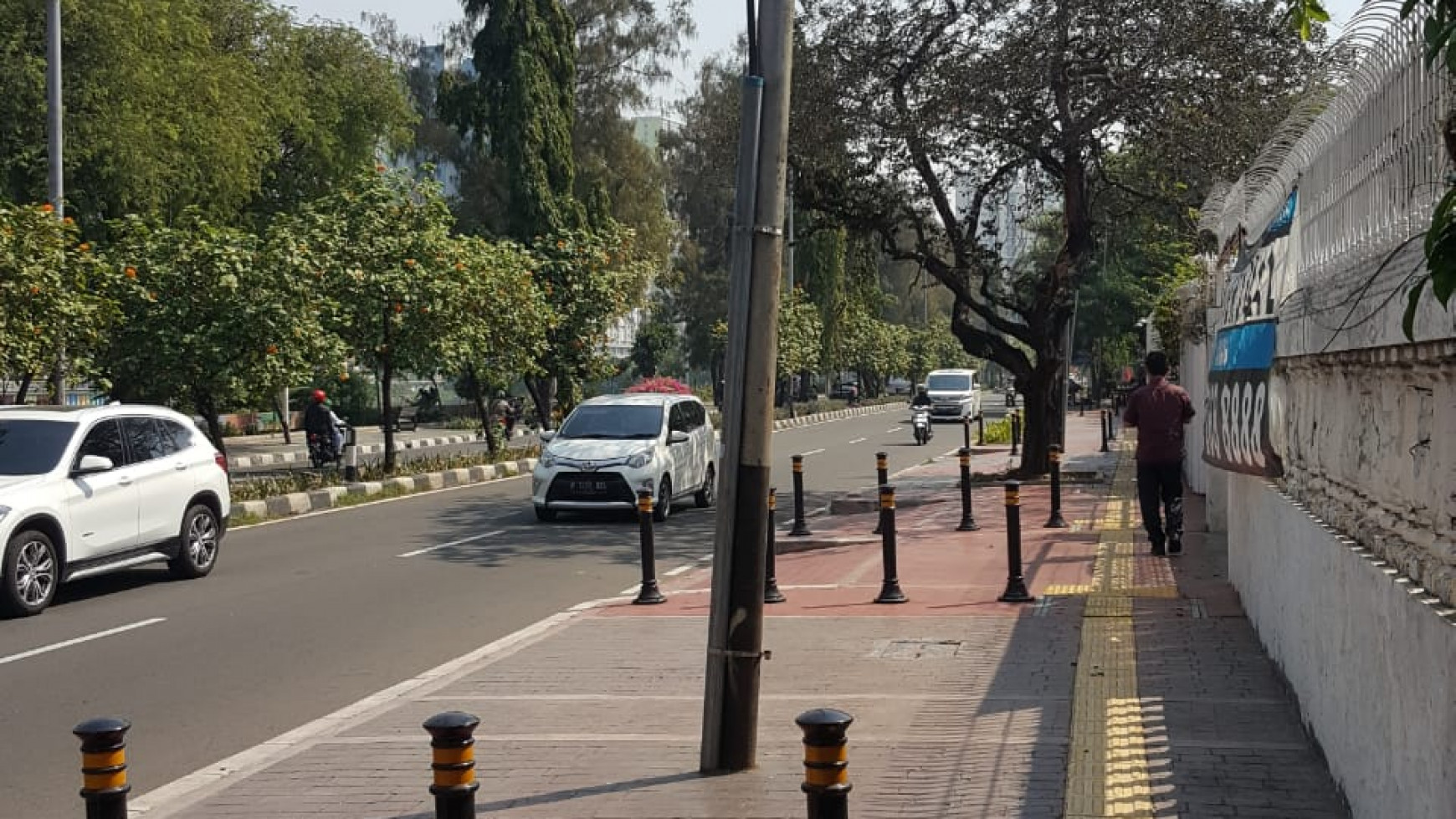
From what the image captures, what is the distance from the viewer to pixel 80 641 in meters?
12.1

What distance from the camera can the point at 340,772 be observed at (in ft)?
25.3

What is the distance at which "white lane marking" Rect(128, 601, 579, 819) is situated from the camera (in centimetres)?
736

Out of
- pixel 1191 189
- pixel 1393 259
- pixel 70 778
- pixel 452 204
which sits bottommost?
pixel 70 778

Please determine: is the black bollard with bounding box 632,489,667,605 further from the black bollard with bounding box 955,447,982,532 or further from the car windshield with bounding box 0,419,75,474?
the black bollard with bounding box 955,447,982,532

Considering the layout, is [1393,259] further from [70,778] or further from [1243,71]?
[1243,71]

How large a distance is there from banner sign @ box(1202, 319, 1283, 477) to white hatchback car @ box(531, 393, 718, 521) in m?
11.0

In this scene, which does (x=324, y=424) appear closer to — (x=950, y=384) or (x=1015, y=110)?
(x=1015, y=110)

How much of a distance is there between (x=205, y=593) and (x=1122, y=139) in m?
15.5

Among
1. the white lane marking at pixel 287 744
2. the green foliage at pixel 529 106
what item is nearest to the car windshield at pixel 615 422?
the white lane marking at pixel 287 744

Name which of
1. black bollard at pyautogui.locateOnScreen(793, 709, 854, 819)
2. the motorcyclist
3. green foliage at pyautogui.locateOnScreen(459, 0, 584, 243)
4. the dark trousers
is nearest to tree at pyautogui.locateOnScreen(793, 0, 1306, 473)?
the dark trousers

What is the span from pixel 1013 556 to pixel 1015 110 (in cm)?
1222

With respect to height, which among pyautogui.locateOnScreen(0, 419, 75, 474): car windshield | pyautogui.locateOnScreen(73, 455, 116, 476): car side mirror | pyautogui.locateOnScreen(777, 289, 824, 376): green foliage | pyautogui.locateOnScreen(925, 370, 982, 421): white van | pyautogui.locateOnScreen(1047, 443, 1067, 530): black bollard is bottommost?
pyautogui.locateOnScreen(1047, 443, 1067, 530): black bollard

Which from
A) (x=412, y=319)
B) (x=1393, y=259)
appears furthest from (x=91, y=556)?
(x=412, y=319)

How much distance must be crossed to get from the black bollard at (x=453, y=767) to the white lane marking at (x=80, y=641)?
766cm
